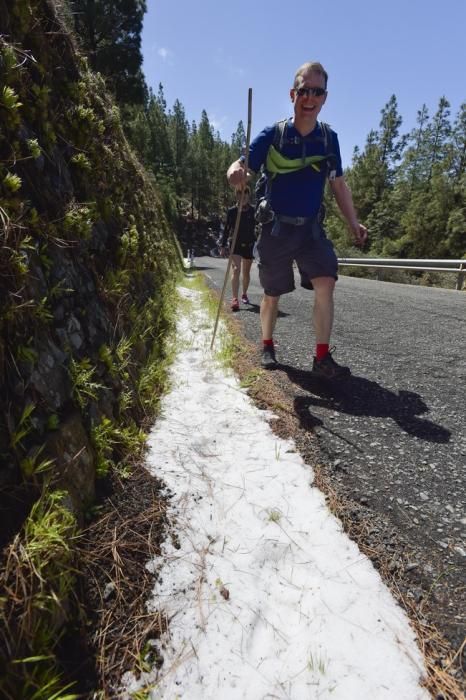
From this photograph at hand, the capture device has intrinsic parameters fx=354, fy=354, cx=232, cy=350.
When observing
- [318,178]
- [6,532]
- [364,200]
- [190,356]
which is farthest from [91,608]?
[364,200]

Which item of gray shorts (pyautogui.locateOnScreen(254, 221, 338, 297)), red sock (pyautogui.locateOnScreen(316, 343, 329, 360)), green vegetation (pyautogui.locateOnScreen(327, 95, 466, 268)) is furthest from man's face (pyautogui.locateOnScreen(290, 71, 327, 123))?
green vegetation (pyautogui.locateOnScreen(327, 95, 466, 268))

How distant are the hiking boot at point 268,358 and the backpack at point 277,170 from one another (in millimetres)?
1252

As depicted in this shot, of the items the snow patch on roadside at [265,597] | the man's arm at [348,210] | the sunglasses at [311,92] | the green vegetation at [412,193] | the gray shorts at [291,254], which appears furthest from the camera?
the green vegetation at [412,193]

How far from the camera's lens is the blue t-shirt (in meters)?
3.05

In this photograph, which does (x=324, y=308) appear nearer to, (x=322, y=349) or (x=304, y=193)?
(x=322, y=349)

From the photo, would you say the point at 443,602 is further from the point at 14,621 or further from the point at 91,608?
the point at 14,621

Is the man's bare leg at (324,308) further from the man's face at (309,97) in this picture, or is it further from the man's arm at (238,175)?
the man's face at (309,97)

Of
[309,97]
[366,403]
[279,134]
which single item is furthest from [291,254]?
[366,403]

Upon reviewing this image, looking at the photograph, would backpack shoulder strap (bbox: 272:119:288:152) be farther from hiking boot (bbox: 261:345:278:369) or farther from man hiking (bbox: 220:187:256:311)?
man hiking (bbox: 220:187:256:311)

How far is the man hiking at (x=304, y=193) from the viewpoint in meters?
3.03

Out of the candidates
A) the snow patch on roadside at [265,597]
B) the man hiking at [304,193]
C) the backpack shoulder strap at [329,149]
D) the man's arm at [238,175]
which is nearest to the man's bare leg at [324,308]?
the man hiking at [304,193]

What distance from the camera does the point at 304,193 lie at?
10.2 feet

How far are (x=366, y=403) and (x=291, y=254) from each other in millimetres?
1488

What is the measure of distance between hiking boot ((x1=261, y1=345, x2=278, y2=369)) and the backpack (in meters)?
1.25
